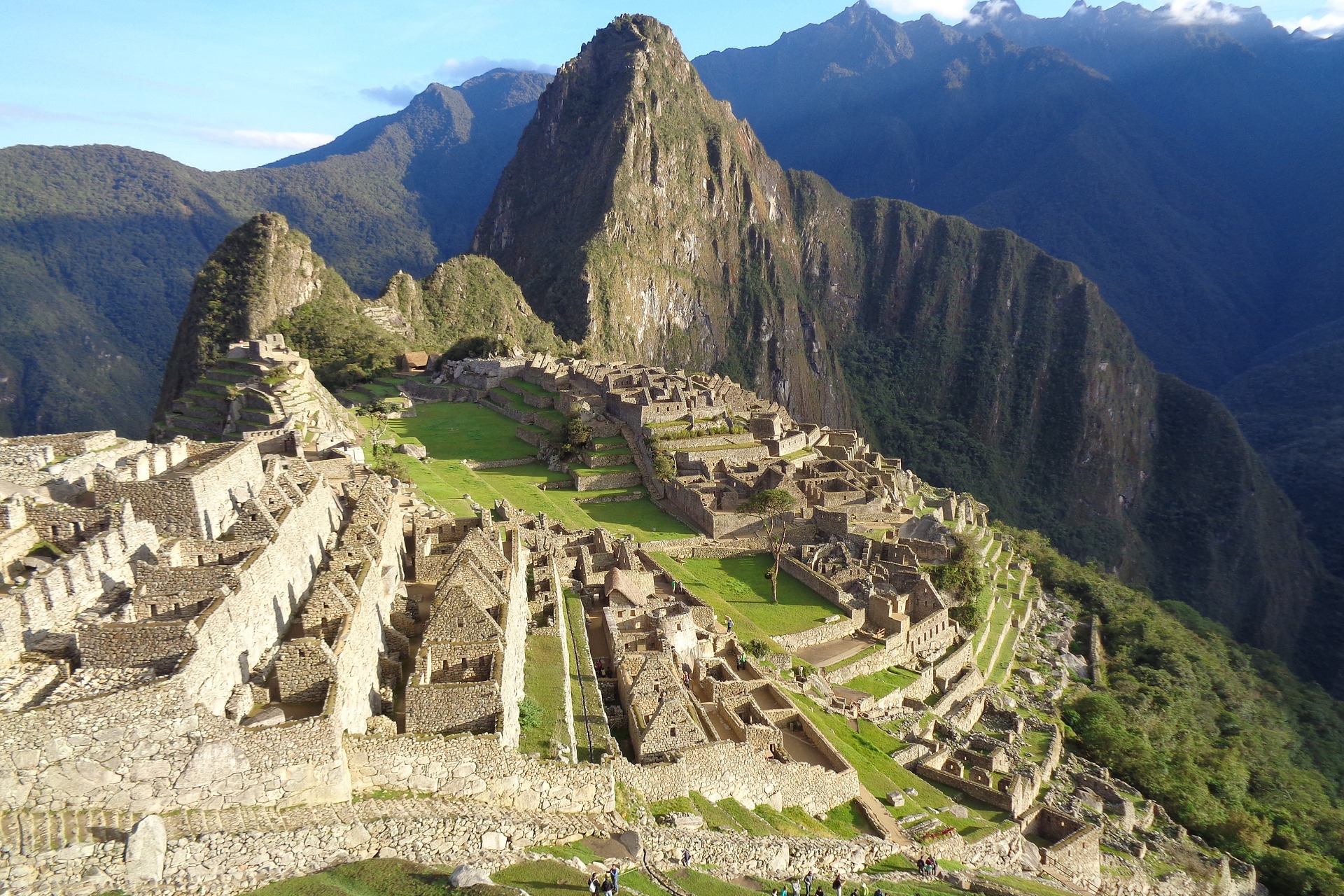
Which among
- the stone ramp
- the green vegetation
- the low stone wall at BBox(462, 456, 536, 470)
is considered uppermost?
the low stone wall at BBox(462, 456, 536, 470)

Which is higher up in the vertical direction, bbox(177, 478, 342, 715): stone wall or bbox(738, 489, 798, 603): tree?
bbox(177, 478, 342, 715): stone wall

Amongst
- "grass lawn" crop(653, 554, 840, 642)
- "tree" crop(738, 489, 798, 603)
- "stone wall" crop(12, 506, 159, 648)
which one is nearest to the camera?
"stone wall" crop(12, 506, 159, 648)

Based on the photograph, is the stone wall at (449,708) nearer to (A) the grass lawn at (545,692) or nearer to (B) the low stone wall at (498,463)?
(A) the grass lawn at (545,692)

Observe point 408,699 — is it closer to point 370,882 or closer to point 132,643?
point 370,882

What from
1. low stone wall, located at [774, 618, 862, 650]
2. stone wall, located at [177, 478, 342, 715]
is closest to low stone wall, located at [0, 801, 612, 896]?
stone wall, located at [177, 478, 342, 715]

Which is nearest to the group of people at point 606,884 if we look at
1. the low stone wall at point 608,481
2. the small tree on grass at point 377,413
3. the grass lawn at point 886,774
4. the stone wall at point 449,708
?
the stone wall at point 449,708

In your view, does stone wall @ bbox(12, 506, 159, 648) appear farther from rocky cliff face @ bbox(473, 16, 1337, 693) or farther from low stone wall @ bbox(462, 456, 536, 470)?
rocky cliff face @ bbox(473, 16, 1337, 693)
